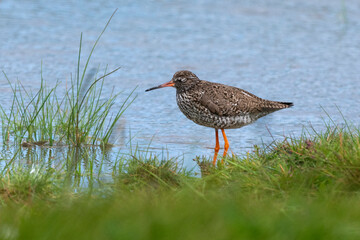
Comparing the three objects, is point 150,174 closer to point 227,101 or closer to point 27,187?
point 27,187

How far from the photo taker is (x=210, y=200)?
4.59 metres

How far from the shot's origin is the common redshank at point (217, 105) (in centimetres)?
799

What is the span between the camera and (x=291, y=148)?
6238 mm

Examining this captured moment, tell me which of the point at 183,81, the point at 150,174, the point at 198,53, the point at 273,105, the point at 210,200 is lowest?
the point at 150,174

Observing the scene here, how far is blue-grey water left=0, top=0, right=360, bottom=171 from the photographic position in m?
9.09

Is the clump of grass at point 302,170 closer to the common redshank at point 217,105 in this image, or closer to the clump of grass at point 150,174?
the clump of grass at point 150,174

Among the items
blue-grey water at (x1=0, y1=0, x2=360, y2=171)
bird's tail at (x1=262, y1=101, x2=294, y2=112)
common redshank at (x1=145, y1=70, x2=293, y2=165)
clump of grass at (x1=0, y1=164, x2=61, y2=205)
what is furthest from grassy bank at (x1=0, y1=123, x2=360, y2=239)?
bird's tail at (x1=262, y1=101, x2=294, y2=112)

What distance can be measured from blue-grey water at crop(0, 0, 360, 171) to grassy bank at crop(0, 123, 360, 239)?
1.54m

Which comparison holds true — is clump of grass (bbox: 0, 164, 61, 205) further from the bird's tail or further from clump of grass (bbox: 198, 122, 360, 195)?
the bird's tail

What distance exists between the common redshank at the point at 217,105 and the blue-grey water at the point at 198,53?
31cm

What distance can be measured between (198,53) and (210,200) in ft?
26.1

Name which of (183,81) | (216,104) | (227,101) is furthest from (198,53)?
(216,104)

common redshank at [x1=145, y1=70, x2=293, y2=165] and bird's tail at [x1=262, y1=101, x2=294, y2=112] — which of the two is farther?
bird's tail at [x1=262, y1=101, x2=294, y2=112]

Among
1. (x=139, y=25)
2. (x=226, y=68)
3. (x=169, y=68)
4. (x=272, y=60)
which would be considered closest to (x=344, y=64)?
(x=272, y=60)
